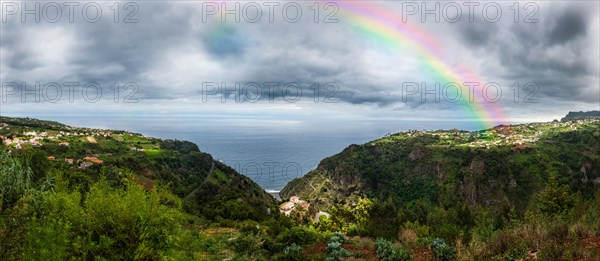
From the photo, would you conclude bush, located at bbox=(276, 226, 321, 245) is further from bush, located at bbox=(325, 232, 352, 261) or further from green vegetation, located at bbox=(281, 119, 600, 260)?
green vegetation, located at bbox=(281, 119, 600, 260)

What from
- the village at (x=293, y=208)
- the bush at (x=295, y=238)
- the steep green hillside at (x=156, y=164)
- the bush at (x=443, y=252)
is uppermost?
the bush at (x=443, y=252)

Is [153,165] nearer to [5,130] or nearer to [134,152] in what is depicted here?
[134,152]

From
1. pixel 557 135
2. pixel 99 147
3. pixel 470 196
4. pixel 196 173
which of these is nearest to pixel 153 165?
pixel 196 173

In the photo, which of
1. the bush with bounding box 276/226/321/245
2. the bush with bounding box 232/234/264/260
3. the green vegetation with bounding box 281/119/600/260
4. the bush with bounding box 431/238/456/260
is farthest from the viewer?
the green vegetation with bounding box 281/119/600/260

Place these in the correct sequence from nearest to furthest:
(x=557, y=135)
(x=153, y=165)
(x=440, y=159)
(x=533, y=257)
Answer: (x=533, y=257) < (x=153, y=165) < (x=440, y=159) < (x=557, y=135)

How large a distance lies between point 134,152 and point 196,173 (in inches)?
691

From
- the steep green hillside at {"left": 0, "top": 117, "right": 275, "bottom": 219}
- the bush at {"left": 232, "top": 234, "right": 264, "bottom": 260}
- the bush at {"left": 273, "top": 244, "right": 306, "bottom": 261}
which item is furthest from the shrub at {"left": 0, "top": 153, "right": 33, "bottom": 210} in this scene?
the steep green hillside at {"left": 0, "top": 117, "right": 275, "bottom": 219}

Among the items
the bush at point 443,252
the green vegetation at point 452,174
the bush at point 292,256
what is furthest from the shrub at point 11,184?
the green vegetation at point 452,174

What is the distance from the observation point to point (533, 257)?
352 inches

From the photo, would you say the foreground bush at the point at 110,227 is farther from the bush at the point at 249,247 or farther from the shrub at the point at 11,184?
the bush at the point at 249,247

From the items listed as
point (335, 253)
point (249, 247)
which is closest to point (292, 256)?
point (335, 253)

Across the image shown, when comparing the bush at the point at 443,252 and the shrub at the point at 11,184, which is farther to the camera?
the bush at the point at 443,252

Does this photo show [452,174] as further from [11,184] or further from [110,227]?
[110,227]

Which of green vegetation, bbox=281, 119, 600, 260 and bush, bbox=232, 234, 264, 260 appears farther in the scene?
green vegetation, bbox=281, 119, 600, 260
